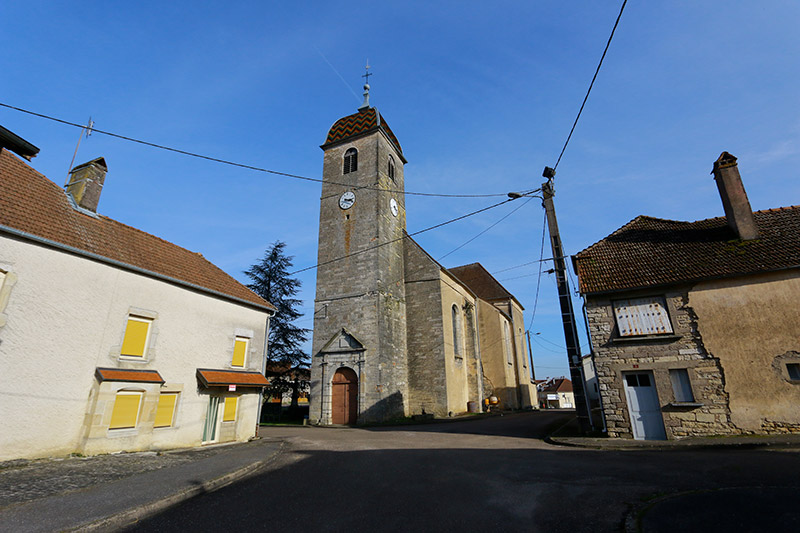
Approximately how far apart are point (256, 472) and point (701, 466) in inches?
346

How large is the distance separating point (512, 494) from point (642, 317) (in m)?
8.35

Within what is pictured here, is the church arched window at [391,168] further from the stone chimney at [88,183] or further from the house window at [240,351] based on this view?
the stone chimney at [88,183]

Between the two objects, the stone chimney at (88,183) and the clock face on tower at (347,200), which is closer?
the stone chimney at (88,183)

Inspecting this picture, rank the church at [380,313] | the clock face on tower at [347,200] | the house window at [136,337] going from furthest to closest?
the clock face on tower at [347,200], the church at [380,313], the house window at [136,337]

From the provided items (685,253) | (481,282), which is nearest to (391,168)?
(481,282)

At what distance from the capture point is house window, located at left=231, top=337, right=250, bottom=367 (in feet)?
45.2

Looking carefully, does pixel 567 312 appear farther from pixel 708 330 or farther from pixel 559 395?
pixel 559 395

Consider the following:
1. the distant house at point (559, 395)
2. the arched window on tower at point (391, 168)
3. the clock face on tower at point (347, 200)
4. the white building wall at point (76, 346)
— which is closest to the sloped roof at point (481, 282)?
the arched window on tower at point (391, 168)

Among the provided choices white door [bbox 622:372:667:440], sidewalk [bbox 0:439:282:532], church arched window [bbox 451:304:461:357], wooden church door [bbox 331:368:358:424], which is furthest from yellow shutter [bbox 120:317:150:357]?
church arched window [bbox 451:304:461:357]

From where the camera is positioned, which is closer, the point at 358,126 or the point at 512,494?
the point at 512,494

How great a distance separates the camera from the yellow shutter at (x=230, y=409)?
1323 centimetres

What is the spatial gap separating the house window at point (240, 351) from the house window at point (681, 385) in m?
13.9

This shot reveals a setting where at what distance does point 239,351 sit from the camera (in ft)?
45.9

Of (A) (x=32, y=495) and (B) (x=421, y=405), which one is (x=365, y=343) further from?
(A) (x=32, y=495)
